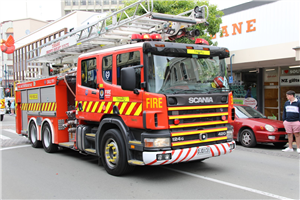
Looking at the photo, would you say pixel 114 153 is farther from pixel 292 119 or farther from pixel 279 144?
pixel 279 144

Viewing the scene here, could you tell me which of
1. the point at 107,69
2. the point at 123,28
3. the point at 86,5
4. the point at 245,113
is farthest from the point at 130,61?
the point at 86,5

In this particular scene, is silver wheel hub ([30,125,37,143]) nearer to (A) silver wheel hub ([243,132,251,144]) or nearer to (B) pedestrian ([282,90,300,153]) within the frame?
(A) silver wheel hub ([243,132,251,144])

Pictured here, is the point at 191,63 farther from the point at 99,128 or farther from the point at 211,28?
the point at 211,28

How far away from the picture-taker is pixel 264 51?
13.9 metres

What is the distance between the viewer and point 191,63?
5.81 m

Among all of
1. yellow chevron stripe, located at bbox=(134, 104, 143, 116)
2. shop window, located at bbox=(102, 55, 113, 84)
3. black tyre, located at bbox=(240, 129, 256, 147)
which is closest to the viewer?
yellow chevron stripe, located at bbox=(134, 104, 143, 116)

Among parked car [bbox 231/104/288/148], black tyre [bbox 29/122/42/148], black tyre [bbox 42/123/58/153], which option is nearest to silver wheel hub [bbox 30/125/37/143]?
black tyre [bbox 29/122/42/148]

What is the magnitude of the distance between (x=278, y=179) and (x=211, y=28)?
37.6ft

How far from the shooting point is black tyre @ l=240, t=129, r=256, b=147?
9.59 metres

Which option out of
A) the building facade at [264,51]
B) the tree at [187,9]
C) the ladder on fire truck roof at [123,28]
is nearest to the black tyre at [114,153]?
the ladder on fire truck roof at [123,28]

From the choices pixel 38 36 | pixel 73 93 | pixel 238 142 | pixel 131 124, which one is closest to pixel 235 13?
pixel 238 142

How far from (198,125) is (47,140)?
18.0 feet

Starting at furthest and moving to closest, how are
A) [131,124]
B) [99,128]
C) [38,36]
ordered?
[38,36] < [99,128] < [131,124]

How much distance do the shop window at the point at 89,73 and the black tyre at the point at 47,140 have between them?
8.74ft
